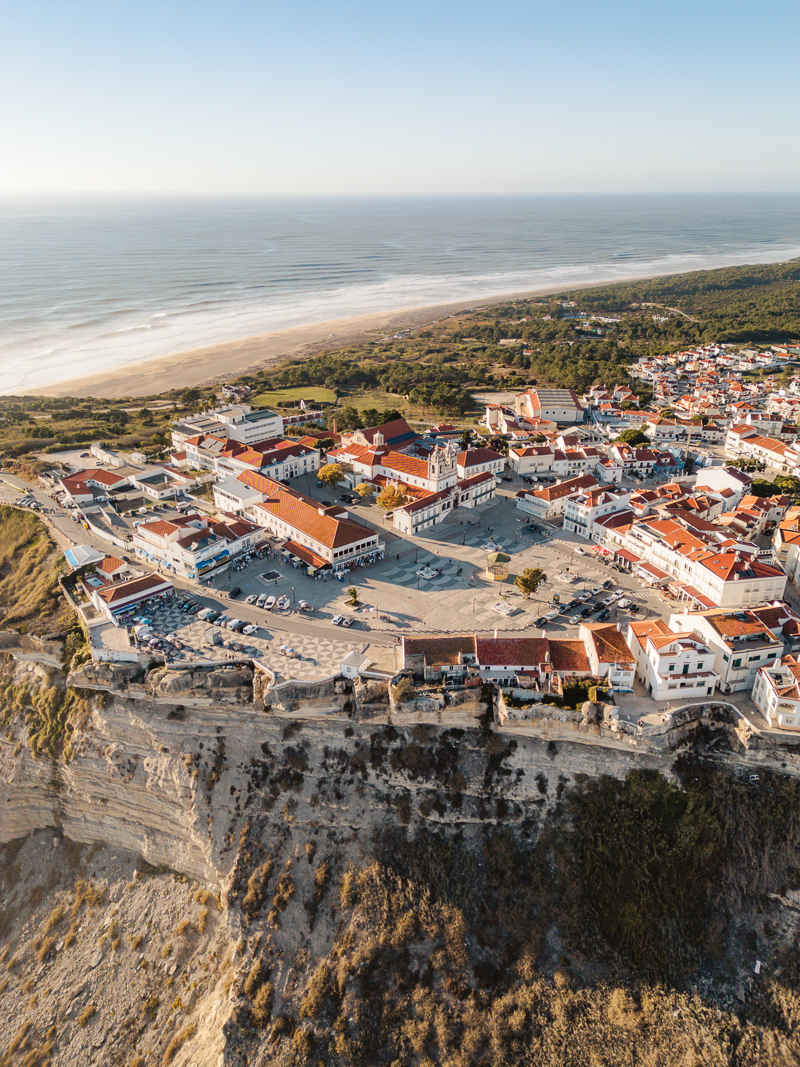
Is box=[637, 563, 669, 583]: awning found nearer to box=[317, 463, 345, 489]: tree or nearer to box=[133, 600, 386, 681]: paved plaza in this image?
box=[133, 600, 386, 681]: paved plaza

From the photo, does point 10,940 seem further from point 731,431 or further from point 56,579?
point 731,431

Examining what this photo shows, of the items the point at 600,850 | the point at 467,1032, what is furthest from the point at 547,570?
the point at 467,1032

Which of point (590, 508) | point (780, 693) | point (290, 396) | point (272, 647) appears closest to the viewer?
point (780, 693)

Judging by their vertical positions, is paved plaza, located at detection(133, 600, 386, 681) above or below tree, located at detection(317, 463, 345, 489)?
below

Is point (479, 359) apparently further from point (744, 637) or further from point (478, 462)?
point (744, 637)

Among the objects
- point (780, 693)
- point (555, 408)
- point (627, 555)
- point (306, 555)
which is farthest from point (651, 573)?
point (555, 408)

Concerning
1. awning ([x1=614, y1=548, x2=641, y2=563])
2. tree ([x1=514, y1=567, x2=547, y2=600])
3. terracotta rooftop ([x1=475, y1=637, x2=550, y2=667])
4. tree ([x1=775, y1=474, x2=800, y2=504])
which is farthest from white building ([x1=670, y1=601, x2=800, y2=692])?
tree ([x1=775, y1=474, x2=800, y2=504])
